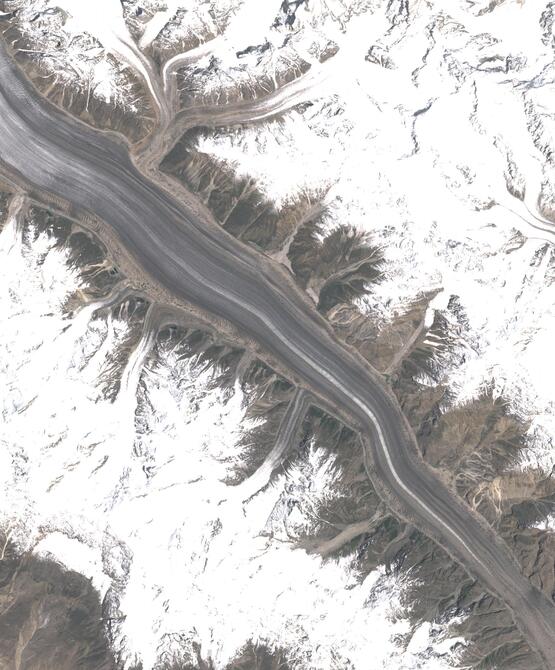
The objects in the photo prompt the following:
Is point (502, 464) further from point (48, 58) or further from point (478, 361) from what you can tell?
point (48, 58)

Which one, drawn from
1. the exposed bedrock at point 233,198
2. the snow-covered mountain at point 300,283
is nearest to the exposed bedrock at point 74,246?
the snow-covered mountain at point 300,283

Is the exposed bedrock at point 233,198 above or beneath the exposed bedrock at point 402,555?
above

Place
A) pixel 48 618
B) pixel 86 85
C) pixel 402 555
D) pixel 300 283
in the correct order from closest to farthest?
1. pixel 48 618
2. pixel 86 85
3. pixel 300 283
4. pixel 402 555

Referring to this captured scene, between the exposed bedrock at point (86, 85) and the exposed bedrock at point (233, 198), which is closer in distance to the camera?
the exposed bedrock at point (86, 85)

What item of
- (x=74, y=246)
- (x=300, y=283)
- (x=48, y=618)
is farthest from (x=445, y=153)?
(x=48, y=618)

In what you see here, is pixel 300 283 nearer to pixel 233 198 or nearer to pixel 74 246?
pixel 233 198

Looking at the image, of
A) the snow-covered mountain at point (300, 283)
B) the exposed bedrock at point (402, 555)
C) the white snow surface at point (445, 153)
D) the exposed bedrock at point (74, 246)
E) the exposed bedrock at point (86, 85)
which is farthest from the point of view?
the exposed bedrock at point (402, 555)

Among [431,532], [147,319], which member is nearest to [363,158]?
[147,319]

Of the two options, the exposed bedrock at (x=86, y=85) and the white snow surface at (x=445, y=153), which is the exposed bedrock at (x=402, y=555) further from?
the exposed bedrock at (x=86, y=85)

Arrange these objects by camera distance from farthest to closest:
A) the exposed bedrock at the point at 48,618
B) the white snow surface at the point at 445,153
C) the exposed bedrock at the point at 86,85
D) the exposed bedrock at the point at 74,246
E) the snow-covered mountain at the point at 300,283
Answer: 1. the exposed bedrock at the point at 74,246
2. the white snow surface at the point at 445,153
3. the snow-covered mountain at the point at 300,283
4. the exposed bedrock at the point at 86,85
5. the exposed bedrock at the point at 48,618

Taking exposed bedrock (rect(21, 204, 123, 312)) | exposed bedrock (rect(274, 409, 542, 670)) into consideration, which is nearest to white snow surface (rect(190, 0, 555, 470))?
exposed bedrock (rect(21, 204, 123, 312))
